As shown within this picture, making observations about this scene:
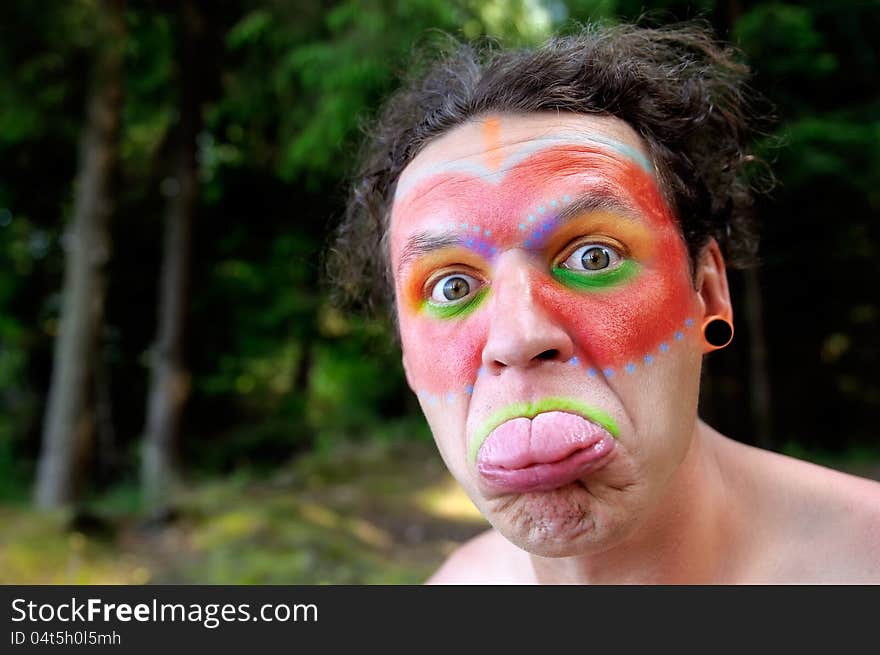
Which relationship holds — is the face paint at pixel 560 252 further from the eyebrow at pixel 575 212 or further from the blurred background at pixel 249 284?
the blurred background at pixel 249 284

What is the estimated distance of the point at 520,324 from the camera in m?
1.24

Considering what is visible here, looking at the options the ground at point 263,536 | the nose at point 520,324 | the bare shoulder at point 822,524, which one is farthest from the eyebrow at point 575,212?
the ground at point 263,536

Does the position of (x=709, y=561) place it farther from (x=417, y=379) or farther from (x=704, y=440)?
(x=417, y=379)

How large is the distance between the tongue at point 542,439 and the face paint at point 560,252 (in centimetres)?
11

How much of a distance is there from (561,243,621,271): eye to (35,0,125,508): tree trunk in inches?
252

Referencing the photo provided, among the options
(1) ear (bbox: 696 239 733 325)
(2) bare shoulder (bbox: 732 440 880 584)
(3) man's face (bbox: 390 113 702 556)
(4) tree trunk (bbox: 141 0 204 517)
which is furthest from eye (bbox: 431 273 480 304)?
(4) tree trunk (bbox: 141 0 204 517)

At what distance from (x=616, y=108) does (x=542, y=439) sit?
30.4 inches

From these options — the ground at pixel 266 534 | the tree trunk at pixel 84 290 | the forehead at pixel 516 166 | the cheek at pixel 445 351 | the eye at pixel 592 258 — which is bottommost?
the cheek at pixel 445 351

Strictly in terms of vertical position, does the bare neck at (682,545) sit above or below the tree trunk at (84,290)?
below

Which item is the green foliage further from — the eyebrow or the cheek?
the cheek

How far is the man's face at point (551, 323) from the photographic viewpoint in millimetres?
1232

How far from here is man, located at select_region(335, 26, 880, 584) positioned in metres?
1.24

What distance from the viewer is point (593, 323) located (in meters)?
1.29
